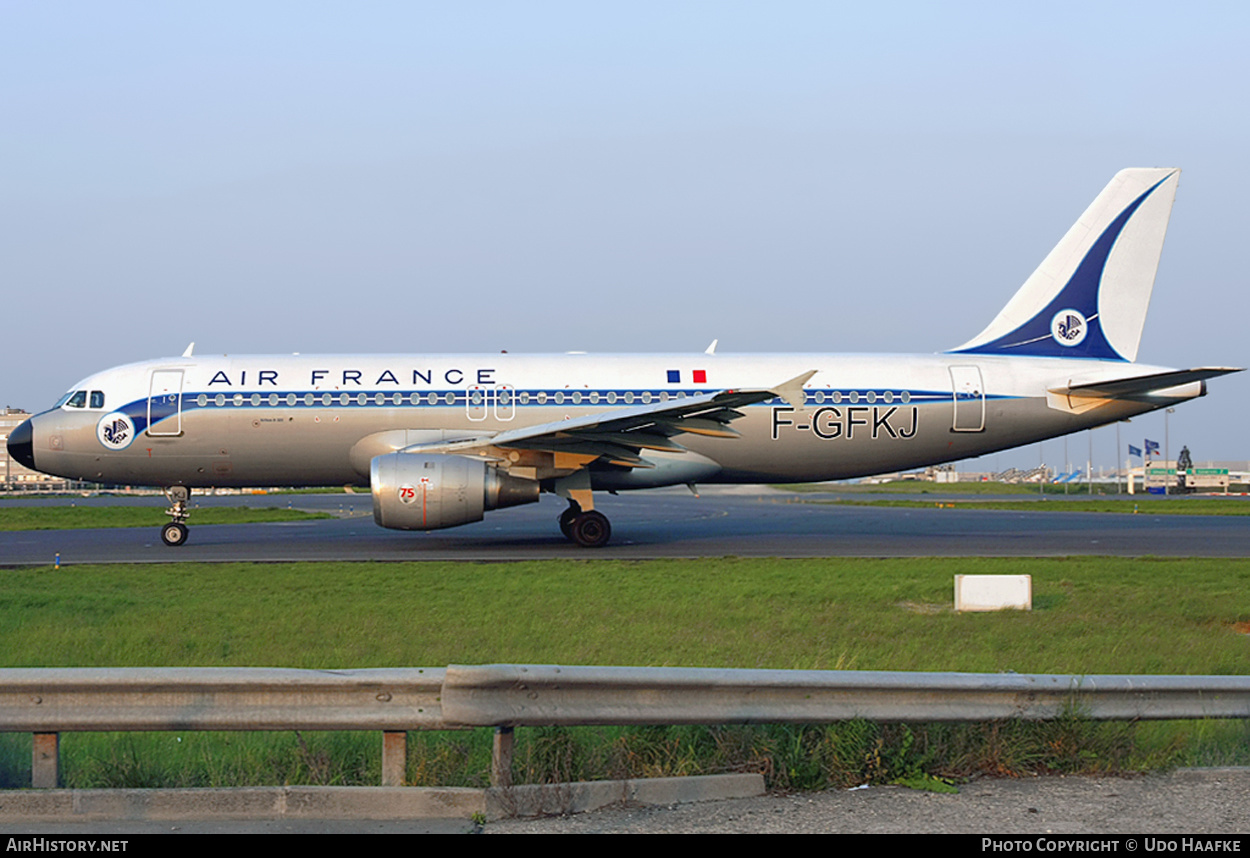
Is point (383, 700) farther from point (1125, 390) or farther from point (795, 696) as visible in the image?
point (1125, 390)

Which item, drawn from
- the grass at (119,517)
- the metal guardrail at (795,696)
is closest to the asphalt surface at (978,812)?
the metal guardrail at (795,696)

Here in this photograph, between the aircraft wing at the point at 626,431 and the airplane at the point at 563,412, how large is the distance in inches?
15.4

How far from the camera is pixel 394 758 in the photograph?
14.8 ft

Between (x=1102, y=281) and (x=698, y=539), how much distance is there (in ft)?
31.3

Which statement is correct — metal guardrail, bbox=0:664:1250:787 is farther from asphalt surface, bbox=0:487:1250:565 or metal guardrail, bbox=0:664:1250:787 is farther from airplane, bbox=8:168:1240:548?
airplane, bbox=8:168:1240:548

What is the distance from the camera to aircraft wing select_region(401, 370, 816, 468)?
55.7 feet

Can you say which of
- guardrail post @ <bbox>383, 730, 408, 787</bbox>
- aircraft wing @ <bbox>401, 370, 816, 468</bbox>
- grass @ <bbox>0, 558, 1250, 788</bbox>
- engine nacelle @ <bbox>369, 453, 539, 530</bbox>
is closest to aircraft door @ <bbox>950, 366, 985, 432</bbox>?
aircraft wing @ <bbox>401, 370, 816, 468</bbox>

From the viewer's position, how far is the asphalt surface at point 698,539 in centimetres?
1736

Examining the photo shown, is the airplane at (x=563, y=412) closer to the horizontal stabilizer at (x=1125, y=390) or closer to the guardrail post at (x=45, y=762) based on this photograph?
the horizontal stabilizer at (x=1125, y=390)

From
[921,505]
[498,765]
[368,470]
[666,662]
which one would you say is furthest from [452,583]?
[921,505]

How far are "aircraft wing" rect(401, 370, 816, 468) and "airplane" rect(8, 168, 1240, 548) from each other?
0.39 metres
